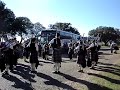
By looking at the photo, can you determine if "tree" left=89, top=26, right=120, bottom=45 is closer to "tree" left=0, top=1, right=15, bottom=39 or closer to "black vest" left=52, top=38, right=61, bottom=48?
"tree" left=0, top=1, right=15, bottom=39

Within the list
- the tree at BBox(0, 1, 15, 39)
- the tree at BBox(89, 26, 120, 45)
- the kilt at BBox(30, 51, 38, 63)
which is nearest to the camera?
the kilt at BBox(30, 51, 38, 63)

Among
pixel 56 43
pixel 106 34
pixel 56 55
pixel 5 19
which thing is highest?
pixel 5 19

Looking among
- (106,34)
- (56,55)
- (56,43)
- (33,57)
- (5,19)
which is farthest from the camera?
(106,34)

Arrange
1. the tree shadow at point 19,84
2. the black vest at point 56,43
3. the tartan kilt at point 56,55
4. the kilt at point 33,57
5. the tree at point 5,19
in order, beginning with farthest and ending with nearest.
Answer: the tree at point 5,19
the tartan kilt at point 56,55
the black vest at point 56,43
the kilt at point 33,57
the tree shadow at point 19,84

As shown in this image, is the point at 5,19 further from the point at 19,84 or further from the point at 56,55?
the point at 19,84

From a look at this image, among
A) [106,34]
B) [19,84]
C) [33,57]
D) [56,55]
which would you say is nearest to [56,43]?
[56,55]

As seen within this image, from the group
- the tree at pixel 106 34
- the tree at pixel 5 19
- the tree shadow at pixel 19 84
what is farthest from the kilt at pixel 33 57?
the tree at pixel 106 34

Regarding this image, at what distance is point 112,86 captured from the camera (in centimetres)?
1152

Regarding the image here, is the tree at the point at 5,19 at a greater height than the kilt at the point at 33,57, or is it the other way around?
the tree at the point at 5,19

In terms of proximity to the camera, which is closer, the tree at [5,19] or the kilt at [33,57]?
the kilt at [33,57]

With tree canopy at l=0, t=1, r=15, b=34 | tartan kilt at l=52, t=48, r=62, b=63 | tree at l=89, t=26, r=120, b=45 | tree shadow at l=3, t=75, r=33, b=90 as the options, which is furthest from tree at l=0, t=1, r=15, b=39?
Result: tree shadow at l=3, t=75, r=33, b=90

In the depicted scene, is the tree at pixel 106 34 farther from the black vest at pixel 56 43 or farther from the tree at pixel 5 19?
the black vest at pixel 56 43

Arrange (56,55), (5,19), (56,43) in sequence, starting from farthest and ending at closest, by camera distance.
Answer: (5,19) → (56,55) → (56,43)

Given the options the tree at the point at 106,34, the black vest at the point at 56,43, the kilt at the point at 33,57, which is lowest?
the kilt at the point at 33,57
